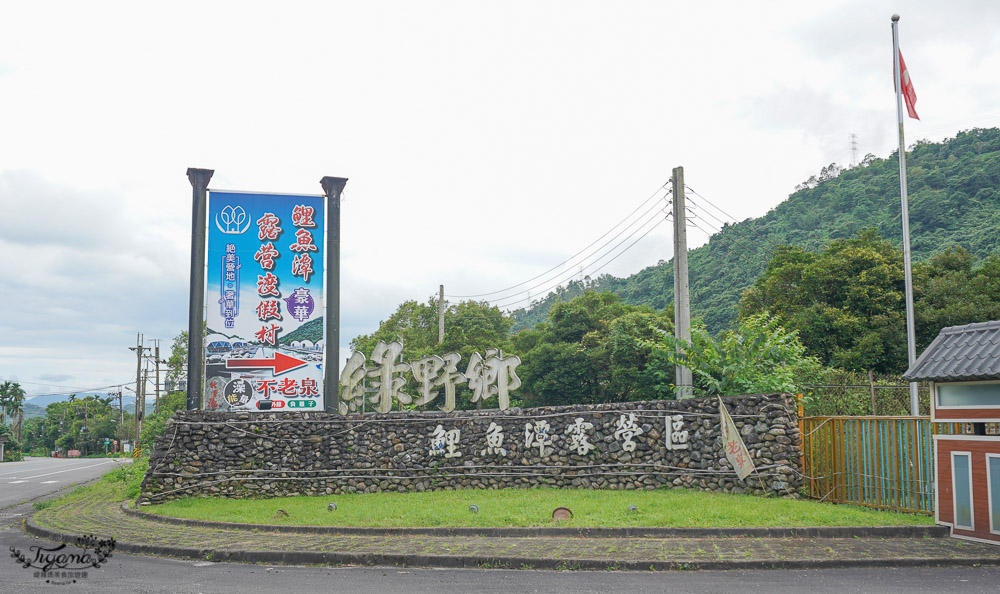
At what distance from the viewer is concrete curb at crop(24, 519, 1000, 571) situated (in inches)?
308

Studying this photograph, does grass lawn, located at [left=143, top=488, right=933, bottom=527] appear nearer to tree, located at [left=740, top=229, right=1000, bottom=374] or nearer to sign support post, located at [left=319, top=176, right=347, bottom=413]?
sign support post, located at [left=319, top=176, right=347, bottom=413]

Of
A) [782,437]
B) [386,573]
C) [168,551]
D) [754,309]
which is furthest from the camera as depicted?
[754,309]

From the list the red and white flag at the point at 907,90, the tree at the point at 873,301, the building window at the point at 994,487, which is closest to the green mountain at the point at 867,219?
the tree at the point at 873,301

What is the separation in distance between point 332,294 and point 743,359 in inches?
349

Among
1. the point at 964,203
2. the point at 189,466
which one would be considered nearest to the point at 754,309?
the point at 964,203

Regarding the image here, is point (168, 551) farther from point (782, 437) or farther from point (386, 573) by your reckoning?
point (782, 437)

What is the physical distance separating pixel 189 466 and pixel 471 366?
20.4 ft

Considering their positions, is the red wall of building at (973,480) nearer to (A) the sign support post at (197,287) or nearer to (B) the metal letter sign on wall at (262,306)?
(B) the metal letter sign on wall at (262,306)

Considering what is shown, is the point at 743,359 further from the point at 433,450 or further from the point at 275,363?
the point at 275,363

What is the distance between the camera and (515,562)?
812 cm

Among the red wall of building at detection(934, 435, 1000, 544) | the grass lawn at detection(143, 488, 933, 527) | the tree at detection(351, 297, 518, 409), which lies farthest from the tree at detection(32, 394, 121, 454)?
the red wall of building at detection(934, 435, 1000, 544)

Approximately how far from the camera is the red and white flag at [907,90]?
17.6 metres

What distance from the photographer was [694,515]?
1031 cm

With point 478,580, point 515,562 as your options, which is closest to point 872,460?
point 515,562
